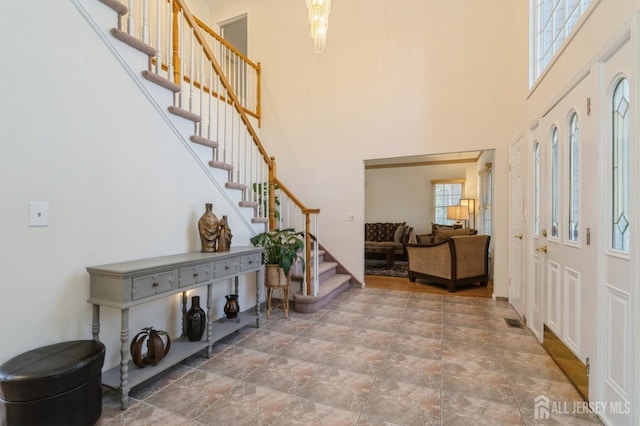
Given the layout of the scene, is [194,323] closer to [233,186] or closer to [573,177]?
[233,186]

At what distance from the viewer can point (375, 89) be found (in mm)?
4719

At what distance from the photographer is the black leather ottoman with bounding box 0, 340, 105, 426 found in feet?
4.43

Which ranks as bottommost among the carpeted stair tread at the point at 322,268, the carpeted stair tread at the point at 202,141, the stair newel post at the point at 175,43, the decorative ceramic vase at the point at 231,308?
the decorative ceramic vase at the point at 231,308

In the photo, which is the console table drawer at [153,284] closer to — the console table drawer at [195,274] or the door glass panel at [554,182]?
the console table drawer at [195,274]

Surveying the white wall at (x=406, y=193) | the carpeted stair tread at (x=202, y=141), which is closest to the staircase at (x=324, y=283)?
the carpeted stair tread at (x=202, y=141)

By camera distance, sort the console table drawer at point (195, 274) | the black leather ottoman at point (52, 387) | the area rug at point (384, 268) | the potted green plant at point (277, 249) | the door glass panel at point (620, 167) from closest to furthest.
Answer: the black leather ottoman at point (52, 387) < the door glass panel at point (620, 167) < the console table drawer at point (195, 274) < the potted green plant at point (277, 249) < the area rug at point (384, 268)

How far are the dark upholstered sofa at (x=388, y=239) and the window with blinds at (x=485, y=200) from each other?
1635 mm

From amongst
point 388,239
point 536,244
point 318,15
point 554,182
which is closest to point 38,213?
point 318,15

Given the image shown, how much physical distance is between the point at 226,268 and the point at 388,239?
18.3 feet

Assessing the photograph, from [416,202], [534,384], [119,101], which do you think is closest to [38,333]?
[119,101]

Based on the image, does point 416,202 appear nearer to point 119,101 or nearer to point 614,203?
point 614,203

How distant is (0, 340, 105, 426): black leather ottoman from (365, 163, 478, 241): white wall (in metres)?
7.54

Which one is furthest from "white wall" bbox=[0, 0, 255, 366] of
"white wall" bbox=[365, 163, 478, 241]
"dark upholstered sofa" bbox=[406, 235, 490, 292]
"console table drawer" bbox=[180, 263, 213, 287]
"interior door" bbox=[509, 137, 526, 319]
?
"white wall" bbox=[365, 163, 478, 241]

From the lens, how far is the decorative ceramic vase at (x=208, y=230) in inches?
103
